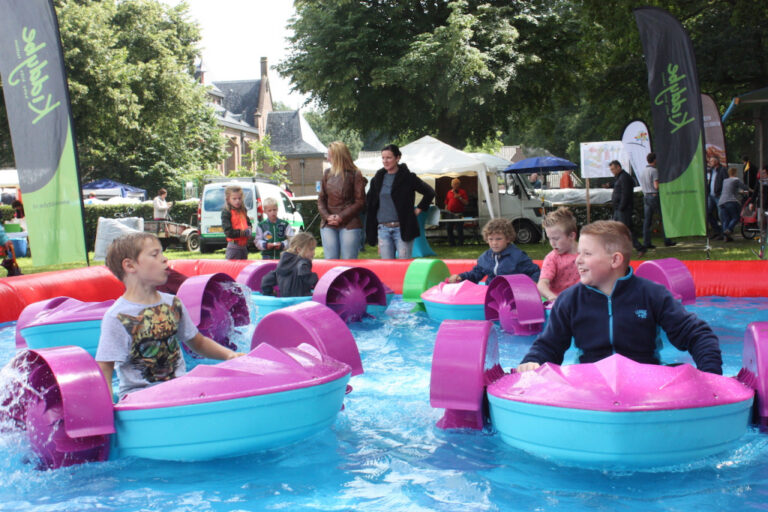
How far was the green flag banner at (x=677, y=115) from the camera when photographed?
10.4m

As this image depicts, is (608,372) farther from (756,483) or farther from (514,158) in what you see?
(514,158)

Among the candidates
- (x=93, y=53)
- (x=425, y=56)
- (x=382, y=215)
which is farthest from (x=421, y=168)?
(x=93, y=53)

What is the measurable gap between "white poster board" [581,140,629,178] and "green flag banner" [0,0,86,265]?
12568mm

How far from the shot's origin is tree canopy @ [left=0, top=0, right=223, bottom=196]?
1154 inches

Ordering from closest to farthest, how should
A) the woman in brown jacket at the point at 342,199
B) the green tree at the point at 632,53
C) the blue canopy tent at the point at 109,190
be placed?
1. the woman in brown jacket at the point at 342,199
2. the green tree at the point at 632,53
3. the blue canopy tent at the point at 109,190

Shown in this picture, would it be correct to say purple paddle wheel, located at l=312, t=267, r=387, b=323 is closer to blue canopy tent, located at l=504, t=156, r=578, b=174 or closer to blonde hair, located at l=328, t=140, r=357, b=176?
blonde hair, located at l=328, t=140, r=357, b=176

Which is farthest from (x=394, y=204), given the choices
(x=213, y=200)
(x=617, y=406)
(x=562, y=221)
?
(x=213, y=200)

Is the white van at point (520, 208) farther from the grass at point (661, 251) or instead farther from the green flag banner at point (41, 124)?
the green flag banner at point (41, 124)

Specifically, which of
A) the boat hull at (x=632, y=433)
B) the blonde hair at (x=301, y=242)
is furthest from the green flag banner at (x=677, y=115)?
the boat hull at (x=632, y=433)

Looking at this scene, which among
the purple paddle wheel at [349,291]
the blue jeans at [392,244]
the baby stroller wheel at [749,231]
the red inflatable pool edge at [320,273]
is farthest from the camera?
the baby stroller wheel at [749,231]

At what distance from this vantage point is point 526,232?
61.4ft

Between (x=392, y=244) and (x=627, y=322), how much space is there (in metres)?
5.61

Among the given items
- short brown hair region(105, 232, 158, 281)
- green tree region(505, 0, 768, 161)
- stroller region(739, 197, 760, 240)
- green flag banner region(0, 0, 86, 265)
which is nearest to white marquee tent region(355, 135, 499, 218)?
green tree region(505, 0, 768, 161)

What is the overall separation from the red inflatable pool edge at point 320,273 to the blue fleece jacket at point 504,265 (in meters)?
1.53
